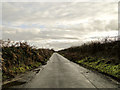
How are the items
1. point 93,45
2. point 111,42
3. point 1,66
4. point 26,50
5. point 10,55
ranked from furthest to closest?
point 93,45 → point 111,42 → point 26,50 → point 10,55 → point 1,66

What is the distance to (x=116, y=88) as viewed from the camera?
6438mm

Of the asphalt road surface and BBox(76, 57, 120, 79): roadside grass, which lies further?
BBox(76, 57, 120, 79): roadside grass

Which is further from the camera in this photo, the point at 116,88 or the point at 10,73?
the point at 10,73

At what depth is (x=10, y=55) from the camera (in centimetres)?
1137

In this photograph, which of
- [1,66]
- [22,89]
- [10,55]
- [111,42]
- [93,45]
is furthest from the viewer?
[93,45]

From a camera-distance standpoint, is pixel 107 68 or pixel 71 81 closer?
pixel 71 81

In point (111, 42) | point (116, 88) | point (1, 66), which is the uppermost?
point (111, 42)

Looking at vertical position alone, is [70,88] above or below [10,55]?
below

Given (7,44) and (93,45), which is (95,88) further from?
(93,45)

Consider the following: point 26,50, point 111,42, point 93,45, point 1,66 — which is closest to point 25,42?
point 26,50

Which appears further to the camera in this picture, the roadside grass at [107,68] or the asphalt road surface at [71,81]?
the roadside grass at [107,68]

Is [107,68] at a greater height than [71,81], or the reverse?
[71,81]

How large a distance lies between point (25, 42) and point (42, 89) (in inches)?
457

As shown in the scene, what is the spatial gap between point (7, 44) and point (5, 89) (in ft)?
19.8
